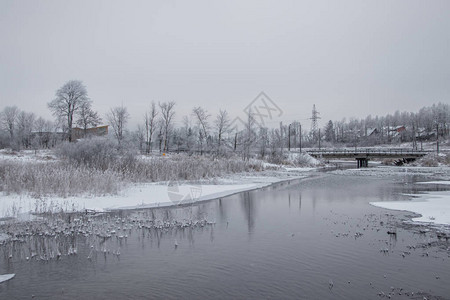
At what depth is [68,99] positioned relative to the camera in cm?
5159

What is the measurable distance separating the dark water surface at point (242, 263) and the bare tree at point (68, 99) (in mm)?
45106

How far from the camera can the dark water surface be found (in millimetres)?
5840

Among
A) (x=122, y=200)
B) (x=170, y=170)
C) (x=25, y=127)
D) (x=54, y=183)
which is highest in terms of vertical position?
(x=25, y=127)

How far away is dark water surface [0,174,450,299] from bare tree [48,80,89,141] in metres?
45.1

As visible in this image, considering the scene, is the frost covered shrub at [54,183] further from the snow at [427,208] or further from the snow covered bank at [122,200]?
the snow at [427,208]

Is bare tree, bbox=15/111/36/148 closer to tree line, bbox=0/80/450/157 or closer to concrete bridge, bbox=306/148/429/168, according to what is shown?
tree line, bbox=0/80/450/157

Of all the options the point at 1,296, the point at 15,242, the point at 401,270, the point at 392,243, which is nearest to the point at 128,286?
the point at 1,296

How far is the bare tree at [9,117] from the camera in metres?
81.3

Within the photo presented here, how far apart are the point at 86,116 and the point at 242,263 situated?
53.3 metres

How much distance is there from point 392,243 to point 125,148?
69.1 feet

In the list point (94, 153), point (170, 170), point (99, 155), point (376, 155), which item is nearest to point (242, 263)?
point (170, 170)

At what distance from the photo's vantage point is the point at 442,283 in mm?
6121

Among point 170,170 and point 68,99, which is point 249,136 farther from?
point 170,170

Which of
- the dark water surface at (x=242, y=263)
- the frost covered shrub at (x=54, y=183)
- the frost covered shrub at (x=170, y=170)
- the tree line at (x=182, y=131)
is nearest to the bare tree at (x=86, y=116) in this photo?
the tree line at (x=182, y=131)
